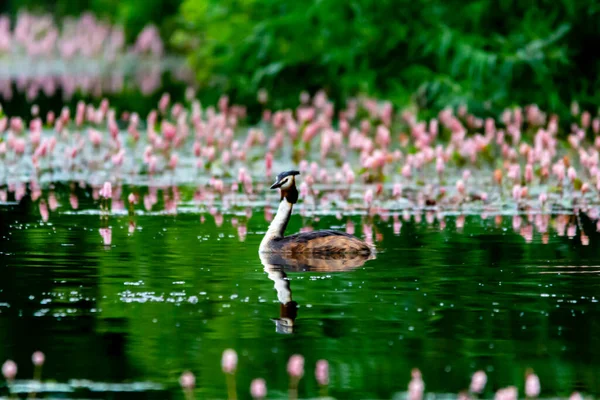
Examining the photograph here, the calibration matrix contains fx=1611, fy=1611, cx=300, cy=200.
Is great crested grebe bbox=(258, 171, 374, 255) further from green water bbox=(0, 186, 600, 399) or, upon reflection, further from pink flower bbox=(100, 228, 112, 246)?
pink flower bbox=(100, 228, 112, 246)

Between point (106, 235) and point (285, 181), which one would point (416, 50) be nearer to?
point (106, 235)

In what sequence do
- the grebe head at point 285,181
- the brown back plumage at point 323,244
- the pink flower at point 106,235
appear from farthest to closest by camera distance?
the pink flower at point 106,235, the grebe head at point 285,181, the brown back plumage at point 323,244

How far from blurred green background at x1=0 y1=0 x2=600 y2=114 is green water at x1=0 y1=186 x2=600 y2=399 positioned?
31.6 ft

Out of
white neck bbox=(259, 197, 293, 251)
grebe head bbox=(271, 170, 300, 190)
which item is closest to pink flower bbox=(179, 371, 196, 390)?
white neck bbox=(259, 197, 293, 251)

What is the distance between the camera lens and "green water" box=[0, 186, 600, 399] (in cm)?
905

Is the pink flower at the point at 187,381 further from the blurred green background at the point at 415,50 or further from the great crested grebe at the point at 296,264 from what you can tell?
the blurred green background at the point at 415,50

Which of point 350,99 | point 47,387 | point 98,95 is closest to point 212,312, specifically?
point 47,387

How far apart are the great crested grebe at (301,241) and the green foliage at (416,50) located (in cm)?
1068

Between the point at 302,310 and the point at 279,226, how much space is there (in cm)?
324

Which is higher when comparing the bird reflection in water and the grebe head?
the grebe head

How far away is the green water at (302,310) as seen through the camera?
9047 mm

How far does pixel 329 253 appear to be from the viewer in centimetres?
1380

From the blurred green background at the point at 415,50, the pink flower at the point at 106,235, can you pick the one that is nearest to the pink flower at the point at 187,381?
the pink flower at the point at 106,235

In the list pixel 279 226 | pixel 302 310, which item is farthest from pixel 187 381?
pixel 279 226
